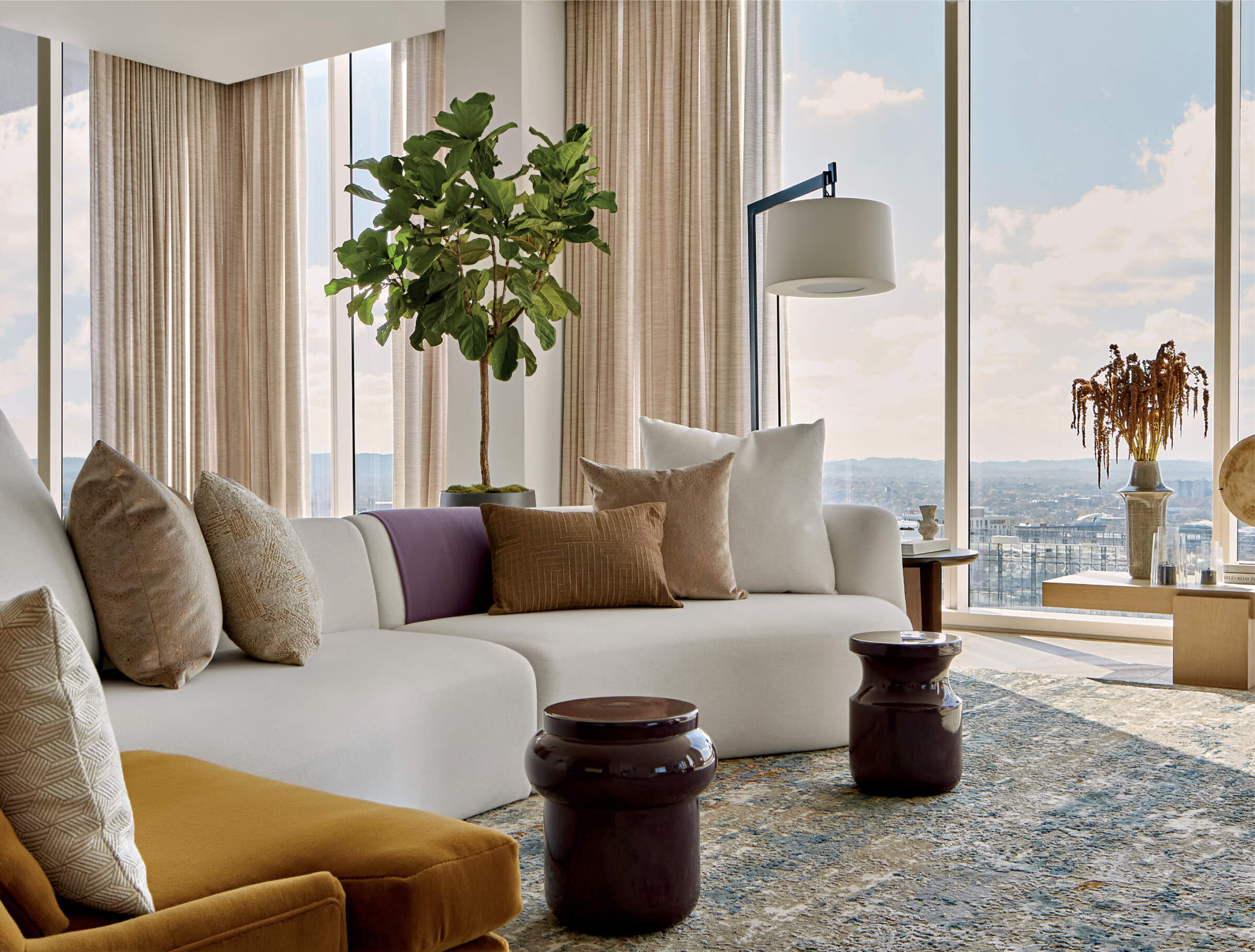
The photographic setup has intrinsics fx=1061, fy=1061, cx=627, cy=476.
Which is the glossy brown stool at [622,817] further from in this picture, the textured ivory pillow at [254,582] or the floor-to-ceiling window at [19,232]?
the floor-to-ceiling window at [19,232]

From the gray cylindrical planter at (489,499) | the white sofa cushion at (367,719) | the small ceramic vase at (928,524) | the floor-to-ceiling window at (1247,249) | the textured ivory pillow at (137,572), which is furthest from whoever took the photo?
the floor-to-ceiling window at (1247,249)

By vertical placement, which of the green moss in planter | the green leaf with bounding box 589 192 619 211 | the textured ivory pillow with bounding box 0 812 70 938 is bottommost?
the textured ivory pillow with bounding box 0 812 70 938

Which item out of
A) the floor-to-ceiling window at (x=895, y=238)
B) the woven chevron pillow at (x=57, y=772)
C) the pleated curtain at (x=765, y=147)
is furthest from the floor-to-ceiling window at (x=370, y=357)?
the woven chevron pillow at (x=57, y=772)

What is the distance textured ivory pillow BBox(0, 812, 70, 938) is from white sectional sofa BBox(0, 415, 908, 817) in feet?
2.59

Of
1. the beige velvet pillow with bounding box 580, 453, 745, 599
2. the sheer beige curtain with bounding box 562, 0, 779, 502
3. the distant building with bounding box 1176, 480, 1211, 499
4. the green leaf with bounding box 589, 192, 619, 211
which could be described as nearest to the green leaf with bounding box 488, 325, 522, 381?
the green leaf with bounding box 589, 192, 619, 211

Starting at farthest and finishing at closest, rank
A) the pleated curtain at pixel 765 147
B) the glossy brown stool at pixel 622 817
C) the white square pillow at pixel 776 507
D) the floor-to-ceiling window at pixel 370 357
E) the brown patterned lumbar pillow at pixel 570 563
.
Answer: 1. the floor-to-ceiling window at pixel 370 357
2. the pleated curtain at pixel 765 147
3. the white square pillow at pixel 776 507
4. the brown patterned lumbar pillow at pixel 570 563
5. the glossy brown stool at pixel 622 817

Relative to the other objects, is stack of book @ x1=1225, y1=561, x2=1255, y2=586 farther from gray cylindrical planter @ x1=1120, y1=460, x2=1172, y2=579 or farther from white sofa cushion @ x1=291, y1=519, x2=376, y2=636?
white sofa cushion @ x1=291, y1=519, x2=376, y2=636

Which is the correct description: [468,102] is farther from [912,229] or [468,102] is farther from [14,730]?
[14,730]

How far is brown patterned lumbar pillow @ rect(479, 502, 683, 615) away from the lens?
2826 millimetres

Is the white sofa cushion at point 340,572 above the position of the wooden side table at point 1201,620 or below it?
above

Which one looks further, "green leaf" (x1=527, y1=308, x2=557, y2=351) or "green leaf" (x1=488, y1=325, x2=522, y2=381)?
"green leaf" (x1=527, y1=308, x2=557, y2=351)

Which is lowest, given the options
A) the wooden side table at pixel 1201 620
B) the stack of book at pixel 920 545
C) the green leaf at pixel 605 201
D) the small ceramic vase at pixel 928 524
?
the wooden side table at pixel 1201 620

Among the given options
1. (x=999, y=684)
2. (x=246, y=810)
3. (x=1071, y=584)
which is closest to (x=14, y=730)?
(x=246, y=810)

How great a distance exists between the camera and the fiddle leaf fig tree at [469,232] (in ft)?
12.5
